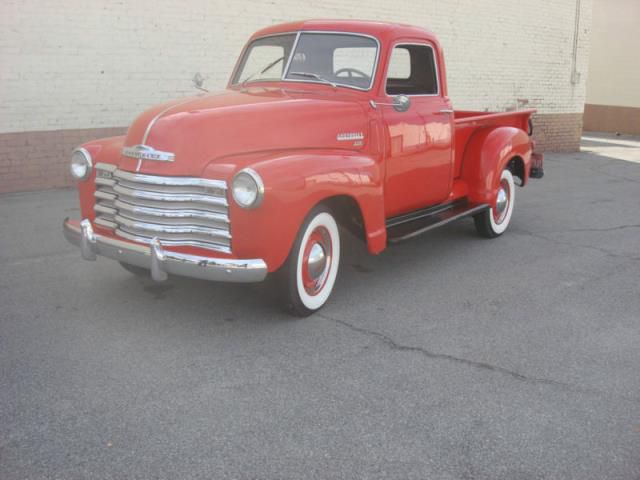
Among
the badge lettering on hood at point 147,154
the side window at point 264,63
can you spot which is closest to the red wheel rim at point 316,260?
the badge lettering on hood at point 147,154

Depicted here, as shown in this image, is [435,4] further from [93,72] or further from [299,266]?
[299,266]

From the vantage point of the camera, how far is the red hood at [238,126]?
3.79 metres

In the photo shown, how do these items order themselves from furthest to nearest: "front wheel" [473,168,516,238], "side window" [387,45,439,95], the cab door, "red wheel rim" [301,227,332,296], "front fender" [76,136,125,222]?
"front wheel" [473,168,516,238], "side window" [387,45,439,95], the cab door, "front fender" [76,136,125,222], "red wheel rim" [301,227,332,296]

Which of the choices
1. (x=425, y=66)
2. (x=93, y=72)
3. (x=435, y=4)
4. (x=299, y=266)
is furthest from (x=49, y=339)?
(x=435, y=4)

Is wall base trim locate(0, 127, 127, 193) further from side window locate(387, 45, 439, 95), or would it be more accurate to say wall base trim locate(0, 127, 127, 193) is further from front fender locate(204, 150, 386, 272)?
front fender locate(204, 150, 386, 272)

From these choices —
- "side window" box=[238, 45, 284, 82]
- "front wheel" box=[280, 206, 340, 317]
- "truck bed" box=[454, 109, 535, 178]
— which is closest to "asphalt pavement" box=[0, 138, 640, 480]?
"front wheel" box=[280, 206, 340, 317]

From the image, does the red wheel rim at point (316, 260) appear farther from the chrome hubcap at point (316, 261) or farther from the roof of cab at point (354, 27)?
the roof of cab at point (354, 27)

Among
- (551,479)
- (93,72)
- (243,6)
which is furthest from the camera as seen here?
(243,6)

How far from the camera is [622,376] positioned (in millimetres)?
3406

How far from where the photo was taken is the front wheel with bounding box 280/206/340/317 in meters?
3.95

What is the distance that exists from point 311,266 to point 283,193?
2.16 feet

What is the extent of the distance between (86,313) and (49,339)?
1.44 ft

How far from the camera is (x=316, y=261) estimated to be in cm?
420

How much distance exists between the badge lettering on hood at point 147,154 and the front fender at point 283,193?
0.87 ft
